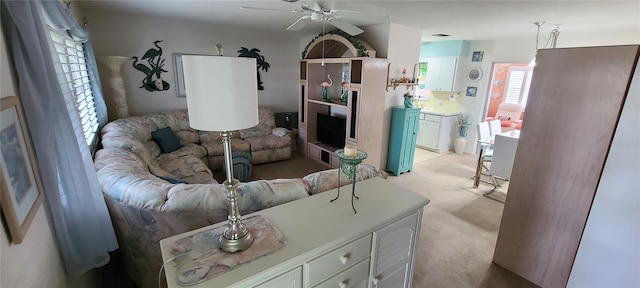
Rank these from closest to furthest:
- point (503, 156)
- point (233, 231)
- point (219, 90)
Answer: point (219, 90) < point (233, 231) < point (503, 156)

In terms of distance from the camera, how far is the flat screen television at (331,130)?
14.1 ft

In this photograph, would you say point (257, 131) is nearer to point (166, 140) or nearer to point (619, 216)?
point (166, 140)

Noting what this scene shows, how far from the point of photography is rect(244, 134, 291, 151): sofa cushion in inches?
175

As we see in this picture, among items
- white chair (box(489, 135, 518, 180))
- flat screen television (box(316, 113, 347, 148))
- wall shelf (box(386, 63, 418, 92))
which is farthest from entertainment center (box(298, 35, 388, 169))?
white chair (box(489, 135, 518, 180))

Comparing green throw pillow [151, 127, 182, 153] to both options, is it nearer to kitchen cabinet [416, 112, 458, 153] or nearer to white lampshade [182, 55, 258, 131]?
white lampshade [182, 55, 258, 131]

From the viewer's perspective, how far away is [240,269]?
3.22 ft

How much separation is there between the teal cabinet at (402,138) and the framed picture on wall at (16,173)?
3.82 metres

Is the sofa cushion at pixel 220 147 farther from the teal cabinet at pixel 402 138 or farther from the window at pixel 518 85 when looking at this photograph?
the window at pixel 518 85

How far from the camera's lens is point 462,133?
5.42 meters

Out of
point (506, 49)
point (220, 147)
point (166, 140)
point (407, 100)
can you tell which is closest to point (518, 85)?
point (506, 49)

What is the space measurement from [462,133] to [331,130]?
2.85 m

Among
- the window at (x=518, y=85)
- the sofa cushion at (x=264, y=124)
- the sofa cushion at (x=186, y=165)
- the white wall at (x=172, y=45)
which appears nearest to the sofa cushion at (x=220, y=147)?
the sofa cushion at (x=186, y=165)

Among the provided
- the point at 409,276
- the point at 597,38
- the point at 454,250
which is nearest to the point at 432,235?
the point at 454,250

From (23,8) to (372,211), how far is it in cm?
167
